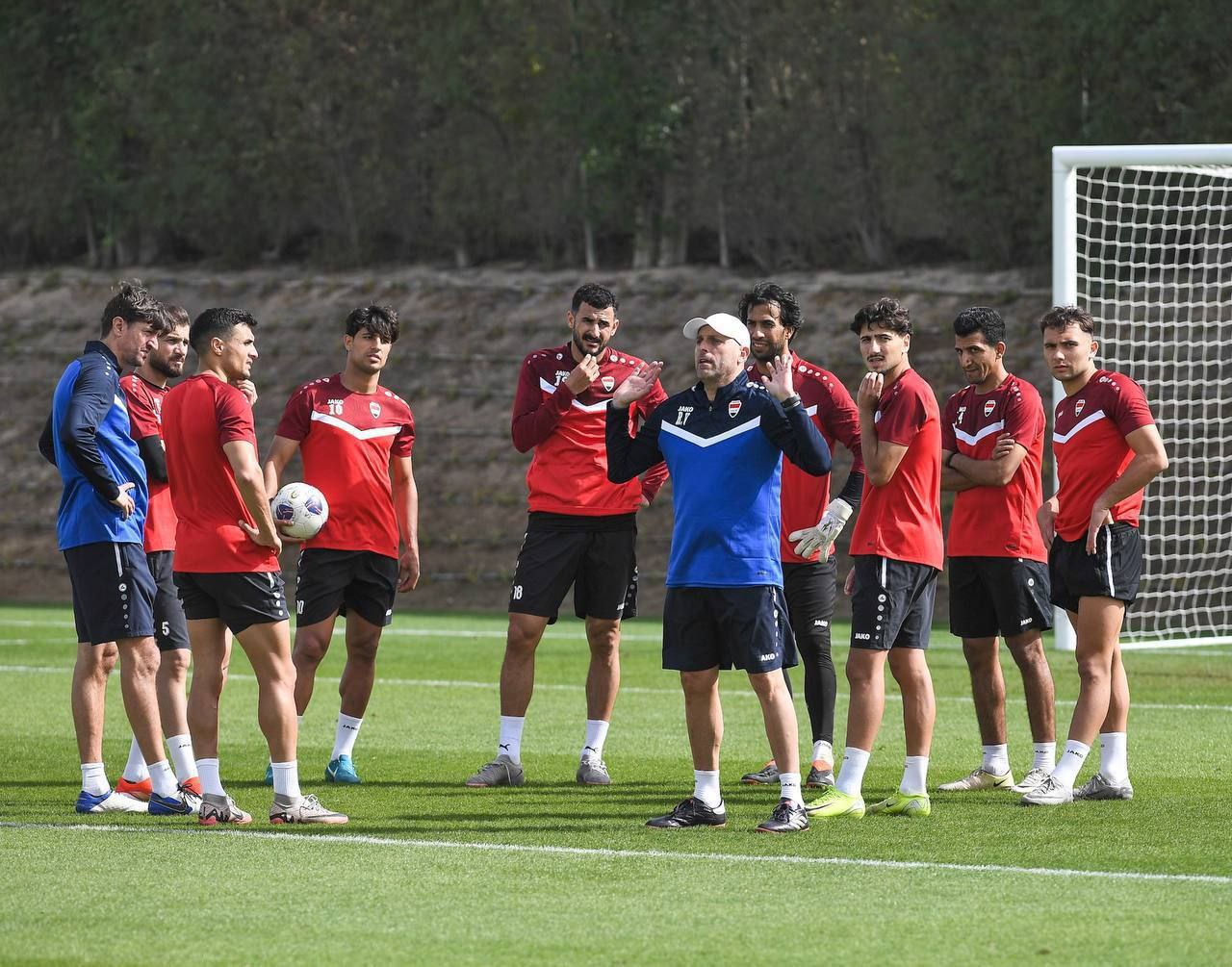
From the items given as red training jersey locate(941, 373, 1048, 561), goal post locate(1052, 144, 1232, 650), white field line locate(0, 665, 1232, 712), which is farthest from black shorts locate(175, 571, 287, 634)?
goal post locate(1052, 144, 1232, 650)

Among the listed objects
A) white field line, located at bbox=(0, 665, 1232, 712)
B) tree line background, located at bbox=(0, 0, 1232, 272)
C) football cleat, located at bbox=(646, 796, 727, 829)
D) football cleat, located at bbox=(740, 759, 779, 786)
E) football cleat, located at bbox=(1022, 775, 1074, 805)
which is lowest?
white field line, located at bbox=(0, 665, 1232, 712)

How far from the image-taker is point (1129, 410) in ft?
26.8

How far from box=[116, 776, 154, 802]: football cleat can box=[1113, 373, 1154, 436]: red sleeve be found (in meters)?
4.64

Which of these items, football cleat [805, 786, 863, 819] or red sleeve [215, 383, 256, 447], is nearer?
red sleeve [215, 383, 256, 447]

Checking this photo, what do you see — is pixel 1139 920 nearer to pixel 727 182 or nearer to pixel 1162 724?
pixel 1162 724

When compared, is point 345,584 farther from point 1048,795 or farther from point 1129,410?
point 1129,410

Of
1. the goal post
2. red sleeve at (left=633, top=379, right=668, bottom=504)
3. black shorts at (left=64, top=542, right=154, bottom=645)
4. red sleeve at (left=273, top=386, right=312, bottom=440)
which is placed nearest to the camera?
black shorts at (left=64, top=542, right=154, bottom=645)

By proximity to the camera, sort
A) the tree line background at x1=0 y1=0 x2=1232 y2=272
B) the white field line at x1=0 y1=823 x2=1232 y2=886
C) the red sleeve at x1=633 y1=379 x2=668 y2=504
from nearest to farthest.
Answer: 1. the white field line at x1=0 y1=823 x2=1232 y2=886
2. the red sleeve at x1=633 y1=379 x2=668 y2=504
3. the tree line background at x1=0 y1=0 x2=1232 y2=272

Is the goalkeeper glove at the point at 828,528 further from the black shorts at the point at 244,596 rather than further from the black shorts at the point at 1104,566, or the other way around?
the black shorts at the point at 244,596

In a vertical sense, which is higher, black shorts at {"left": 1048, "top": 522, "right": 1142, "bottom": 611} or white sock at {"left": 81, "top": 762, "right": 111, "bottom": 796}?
black shorts at {"left": 1048, "top": 522, "right": 1142, "bottom": 611}

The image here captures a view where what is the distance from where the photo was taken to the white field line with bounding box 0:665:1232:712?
12.1m

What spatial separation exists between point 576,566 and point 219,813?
243 cm

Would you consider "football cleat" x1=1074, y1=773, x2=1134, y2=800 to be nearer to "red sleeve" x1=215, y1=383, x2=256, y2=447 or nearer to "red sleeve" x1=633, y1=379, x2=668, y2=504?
"red sleeve" x1=633, y1=379, x2=668, y2=504

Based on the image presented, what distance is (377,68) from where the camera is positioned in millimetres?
30453
